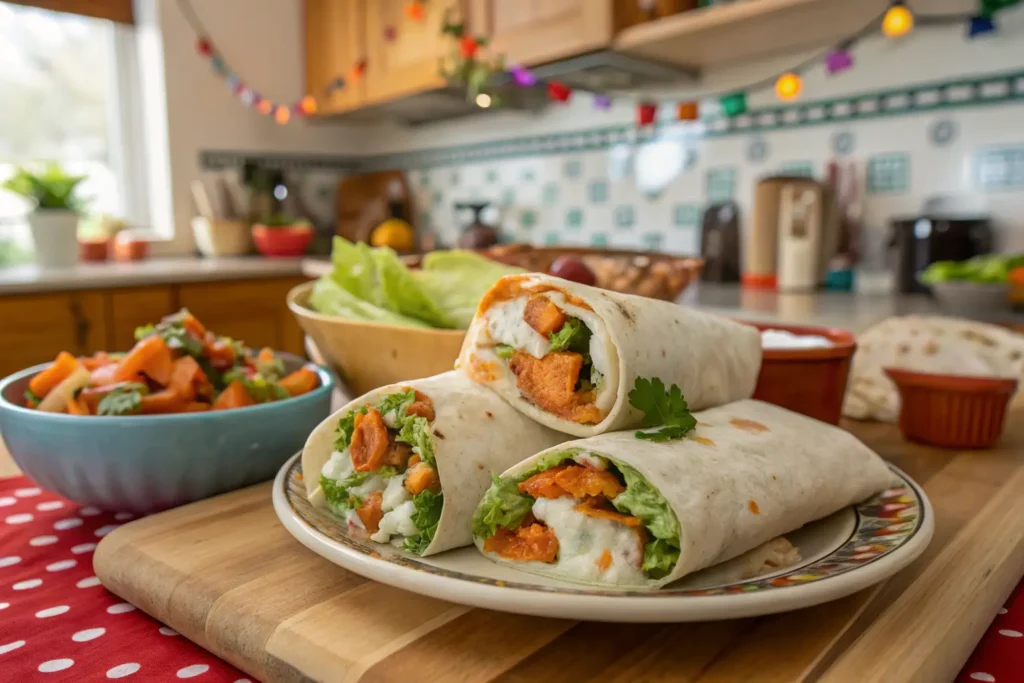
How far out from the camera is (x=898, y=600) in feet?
2.08

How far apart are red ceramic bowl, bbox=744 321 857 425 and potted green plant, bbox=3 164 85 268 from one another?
9.51ft

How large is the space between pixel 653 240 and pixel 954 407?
2.14 meters

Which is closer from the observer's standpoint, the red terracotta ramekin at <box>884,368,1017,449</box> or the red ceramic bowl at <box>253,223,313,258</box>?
the red terracotta ramekin at <box>884,368,1017,449</box>

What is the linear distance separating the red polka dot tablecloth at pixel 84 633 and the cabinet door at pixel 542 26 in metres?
2.26

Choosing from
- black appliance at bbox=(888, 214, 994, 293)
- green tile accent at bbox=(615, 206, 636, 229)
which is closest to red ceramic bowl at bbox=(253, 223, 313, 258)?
green tile accent at bbox=(615, 206, 636, 229)

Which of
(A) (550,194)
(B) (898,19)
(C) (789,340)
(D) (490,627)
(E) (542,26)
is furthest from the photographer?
(A) (550,194)

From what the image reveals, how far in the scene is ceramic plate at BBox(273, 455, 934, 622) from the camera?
0.52m

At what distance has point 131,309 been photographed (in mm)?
2850

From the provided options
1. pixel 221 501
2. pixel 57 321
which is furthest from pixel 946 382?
pixel 57 321

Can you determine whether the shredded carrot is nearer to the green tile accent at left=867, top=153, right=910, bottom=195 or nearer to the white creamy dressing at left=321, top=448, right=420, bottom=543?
the white creamy dressing at left=321, top=448, right=420, bottom=543

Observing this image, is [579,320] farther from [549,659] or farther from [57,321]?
[57,321]

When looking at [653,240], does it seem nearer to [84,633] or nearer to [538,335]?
[538,335]

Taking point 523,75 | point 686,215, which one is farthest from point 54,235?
point 686,215

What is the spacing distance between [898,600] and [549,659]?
0.99 feet
